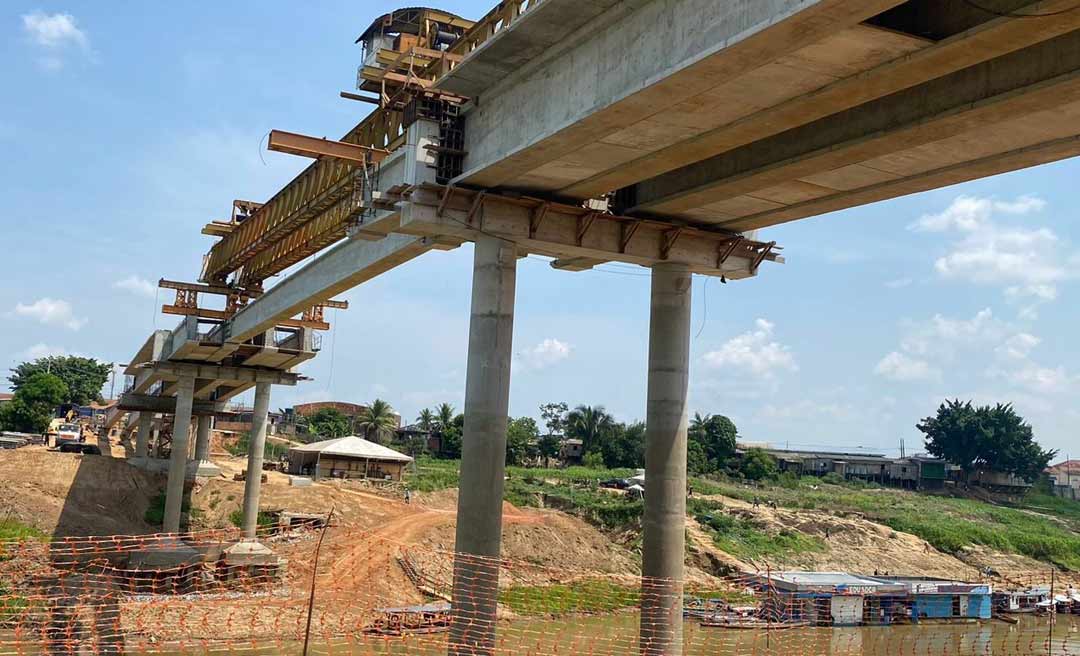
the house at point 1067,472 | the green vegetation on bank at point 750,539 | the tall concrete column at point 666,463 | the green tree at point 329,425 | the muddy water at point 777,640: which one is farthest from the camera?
the house at point 1067,472

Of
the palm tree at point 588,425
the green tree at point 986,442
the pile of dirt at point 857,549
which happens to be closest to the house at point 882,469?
the green tree at point 986,442

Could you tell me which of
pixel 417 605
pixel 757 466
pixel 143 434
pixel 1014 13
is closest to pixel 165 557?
pixel 417 605

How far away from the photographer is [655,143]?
15.3 metres

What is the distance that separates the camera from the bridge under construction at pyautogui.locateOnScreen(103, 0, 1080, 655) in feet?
38.3

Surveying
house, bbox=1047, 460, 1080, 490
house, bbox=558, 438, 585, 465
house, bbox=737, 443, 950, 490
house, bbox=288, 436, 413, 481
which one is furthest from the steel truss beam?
house, bbox=1047, 460, 1080, 490

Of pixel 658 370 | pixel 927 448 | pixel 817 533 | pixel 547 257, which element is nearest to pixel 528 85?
pixel 547 257

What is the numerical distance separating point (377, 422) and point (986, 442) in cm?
6451

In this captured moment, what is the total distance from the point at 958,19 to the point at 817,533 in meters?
50.9

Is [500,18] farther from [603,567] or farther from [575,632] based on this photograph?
[603,567]

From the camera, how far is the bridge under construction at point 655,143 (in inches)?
460

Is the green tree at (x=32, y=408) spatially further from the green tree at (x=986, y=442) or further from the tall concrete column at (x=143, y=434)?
the green tree at (x=986, y=442)

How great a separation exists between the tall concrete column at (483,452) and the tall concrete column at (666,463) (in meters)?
3.39

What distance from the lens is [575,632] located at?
34.8 meters

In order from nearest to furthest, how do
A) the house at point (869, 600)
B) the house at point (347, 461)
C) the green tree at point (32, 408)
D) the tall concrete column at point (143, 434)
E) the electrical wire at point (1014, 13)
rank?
the electrical wire at point (1014, 13)
the house at point (869, 600)
the house at point (347, 461)
the tall concrete column at point (143, 434)
the green tree at point (32, 408)
